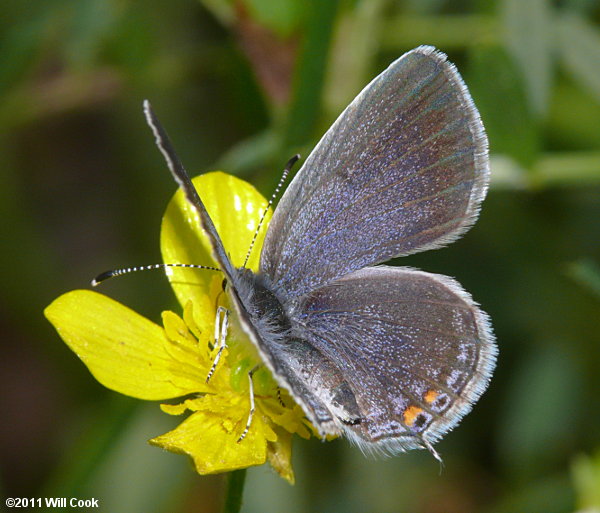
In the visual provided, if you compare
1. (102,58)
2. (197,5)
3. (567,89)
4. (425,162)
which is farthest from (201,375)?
(197,5)

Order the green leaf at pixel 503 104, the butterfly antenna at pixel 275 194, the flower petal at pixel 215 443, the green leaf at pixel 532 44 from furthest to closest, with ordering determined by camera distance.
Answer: the green leaf at pixel 503 104 → the green leaf at pixel 532 44 → the butterfly antenna at pixel 275 194 → the flower petal at pixel 215 443

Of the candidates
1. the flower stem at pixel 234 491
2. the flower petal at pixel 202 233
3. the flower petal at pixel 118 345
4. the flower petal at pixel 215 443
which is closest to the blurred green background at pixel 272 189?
the flower petal at pixel 202 233

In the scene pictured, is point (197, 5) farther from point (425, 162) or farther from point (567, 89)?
point (425, 162)

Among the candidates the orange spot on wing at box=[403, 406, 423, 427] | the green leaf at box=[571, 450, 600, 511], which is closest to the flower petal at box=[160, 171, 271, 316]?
the orange spot on wing at box=[403, 406, 423, 427]

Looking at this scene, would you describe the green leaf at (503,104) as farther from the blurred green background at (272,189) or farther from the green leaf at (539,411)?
the green leaf at (539,411)

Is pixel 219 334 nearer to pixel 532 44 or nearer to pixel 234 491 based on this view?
pixel 234 491

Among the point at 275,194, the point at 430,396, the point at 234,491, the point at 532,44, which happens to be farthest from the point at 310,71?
the point at 234,491
